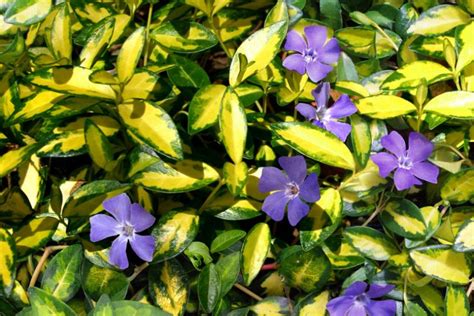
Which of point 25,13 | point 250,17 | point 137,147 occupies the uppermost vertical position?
point 25,13

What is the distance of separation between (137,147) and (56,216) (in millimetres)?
214

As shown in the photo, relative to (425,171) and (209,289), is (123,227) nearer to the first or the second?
(209,289)

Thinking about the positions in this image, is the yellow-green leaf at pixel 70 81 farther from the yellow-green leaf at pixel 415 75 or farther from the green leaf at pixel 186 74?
the yellow-green leaf at pixel 415 75

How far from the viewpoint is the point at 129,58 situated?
4.06 feet

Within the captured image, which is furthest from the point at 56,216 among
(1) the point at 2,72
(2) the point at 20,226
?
(1) the point at 2,72

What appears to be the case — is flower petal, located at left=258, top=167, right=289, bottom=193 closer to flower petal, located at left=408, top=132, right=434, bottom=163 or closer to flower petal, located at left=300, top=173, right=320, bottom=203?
flower petal, located at left=300, top=173, right=320, bottom=203

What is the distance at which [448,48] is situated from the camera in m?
1.35

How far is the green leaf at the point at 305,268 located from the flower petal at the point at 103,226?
315mm

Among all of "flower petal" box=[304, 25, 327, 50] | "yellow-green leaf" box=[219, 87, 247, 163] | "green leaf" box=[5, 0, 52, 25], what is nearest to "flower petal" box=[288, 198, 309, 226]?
"yellow-green leaf" box=[219, 87, 247, 163]

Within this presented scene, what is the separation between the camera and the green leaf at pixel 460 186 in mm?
1322

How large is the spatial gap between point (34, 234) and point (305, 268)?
19.9 inches

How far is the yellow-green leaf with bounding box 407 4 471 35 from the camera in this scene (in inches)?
57.3

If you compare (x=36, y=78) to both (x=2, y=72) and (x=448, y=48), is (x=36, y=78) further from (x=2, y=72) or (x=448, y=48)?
(x=448, y=48)

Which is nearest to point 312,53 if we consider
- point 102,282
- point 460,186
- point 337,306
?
point 460,186
